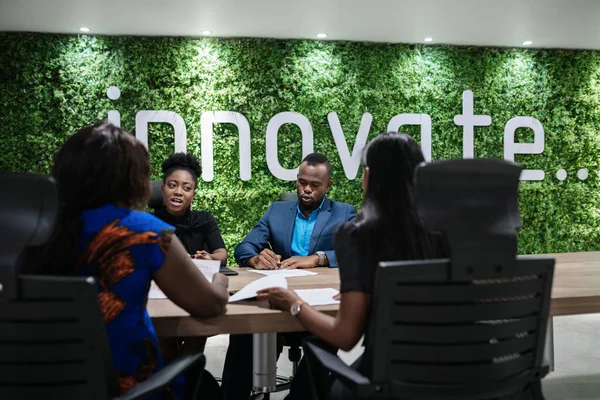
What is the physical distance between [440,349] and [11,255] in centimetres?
106

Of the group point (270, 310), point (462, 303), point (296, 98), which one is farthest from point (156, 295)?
point (296, 98)

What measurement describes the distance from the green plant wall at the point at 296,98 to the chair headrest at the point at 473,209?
16.5 ft

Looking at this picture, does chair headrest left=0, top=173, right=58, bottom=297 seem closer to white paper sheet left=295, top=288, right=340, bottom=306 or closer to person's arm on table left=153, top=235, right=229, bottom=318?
person's arm on table left=153, top=235, right=229, bottom=318

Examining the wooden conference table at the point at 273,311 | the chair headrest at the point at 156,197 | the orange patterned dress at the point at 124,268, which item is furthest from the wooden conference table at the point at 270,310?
the chair headrest at the point at 156,197

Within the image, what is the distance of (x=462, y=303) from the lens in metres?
1.42

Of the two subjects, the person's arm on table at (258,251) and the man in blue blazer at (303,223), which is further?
the man in blue blazer at (303,223)

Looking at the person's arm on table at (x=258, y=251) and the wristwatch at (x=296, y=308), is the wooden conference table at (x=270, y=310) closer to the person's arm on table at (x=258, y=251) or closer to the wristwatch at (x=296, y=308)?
the wristwatch at (x=296, y=308)

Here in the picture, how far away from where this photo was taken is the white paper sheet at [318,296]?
2.00 m

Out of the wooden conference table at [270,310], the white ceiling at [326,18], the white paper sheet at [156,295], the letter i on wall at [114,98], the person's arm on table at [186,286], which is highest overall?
the white ceiling at [326,18]

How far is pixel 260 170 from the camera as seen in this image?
251 inches

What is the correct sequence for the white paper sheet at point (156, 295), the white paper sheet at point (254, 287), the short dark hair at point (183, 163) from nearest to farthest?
the white paper sheet at point (254, 287) → the white paper sheet at point (156, 295) → the short dark hair at point (183, 163)

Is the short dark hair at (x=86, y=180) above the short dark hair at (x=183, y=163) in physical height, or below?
below

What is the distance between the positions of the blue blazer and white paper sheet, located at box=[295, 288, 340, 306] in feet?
3.83

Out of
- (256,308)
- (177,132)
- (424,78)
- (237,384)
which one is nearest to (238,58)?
(177,132)
